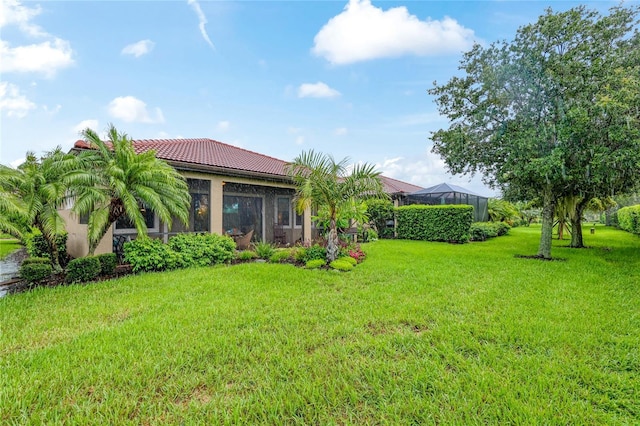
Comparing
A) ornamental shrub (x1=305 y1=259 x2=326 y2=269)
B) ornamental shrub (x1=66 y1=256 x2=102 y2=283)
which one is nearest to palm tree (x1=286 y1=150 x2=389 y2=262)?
ornamental shrub (x1=305 y1=259 x2=326 y2=269)

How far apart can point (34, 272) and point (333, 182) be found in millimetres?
7820

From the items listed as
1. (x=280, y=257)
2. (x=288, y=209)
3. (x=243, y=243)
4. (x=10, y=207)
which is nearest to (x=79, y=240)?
(x=10, y=207)

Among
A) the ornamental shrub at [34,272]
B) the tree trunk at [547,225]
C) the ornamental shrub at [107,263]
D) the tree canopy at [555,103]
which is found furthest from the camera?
the tree trunk at [547,225]

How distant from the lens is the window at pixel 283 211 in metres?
14.6

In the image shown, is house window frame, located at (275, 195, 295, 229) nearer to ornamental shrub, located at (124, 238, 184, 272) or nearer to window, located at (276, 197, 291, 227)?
window, located at (276, 197, 291, 227)

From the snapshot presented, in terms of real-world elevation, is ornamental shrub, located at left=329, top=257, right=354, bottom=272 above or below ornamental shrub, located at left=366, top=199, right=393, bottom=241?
below

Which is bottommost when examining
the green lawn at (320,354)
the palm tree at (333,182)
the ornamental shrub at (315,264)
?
the green lawn at (320,354)

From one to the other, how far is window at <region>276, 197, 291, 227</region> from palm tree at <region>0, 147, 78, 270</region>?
823 cm

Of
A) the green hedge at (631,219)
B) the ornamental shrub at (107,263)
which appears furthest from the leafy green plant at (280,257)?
the green hedge at (631,219)

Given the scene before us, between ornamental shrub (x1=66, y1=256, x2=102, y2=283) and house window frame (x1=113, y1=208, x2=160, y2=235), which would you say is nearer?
ornamental shrub (x1=66, y1=256, x2=102, y2=283)

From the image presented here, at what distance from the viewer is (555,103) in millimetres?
9883

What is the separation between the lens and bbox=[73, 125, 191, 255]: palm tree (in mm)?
7473

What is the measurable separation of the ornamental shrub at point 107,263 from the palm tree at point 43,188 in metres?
1.11

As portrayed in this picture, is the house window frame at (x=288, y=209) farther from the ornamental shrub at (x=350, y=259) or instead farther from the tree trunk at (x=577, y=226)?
the tree trunk at (x=577, y=226)
